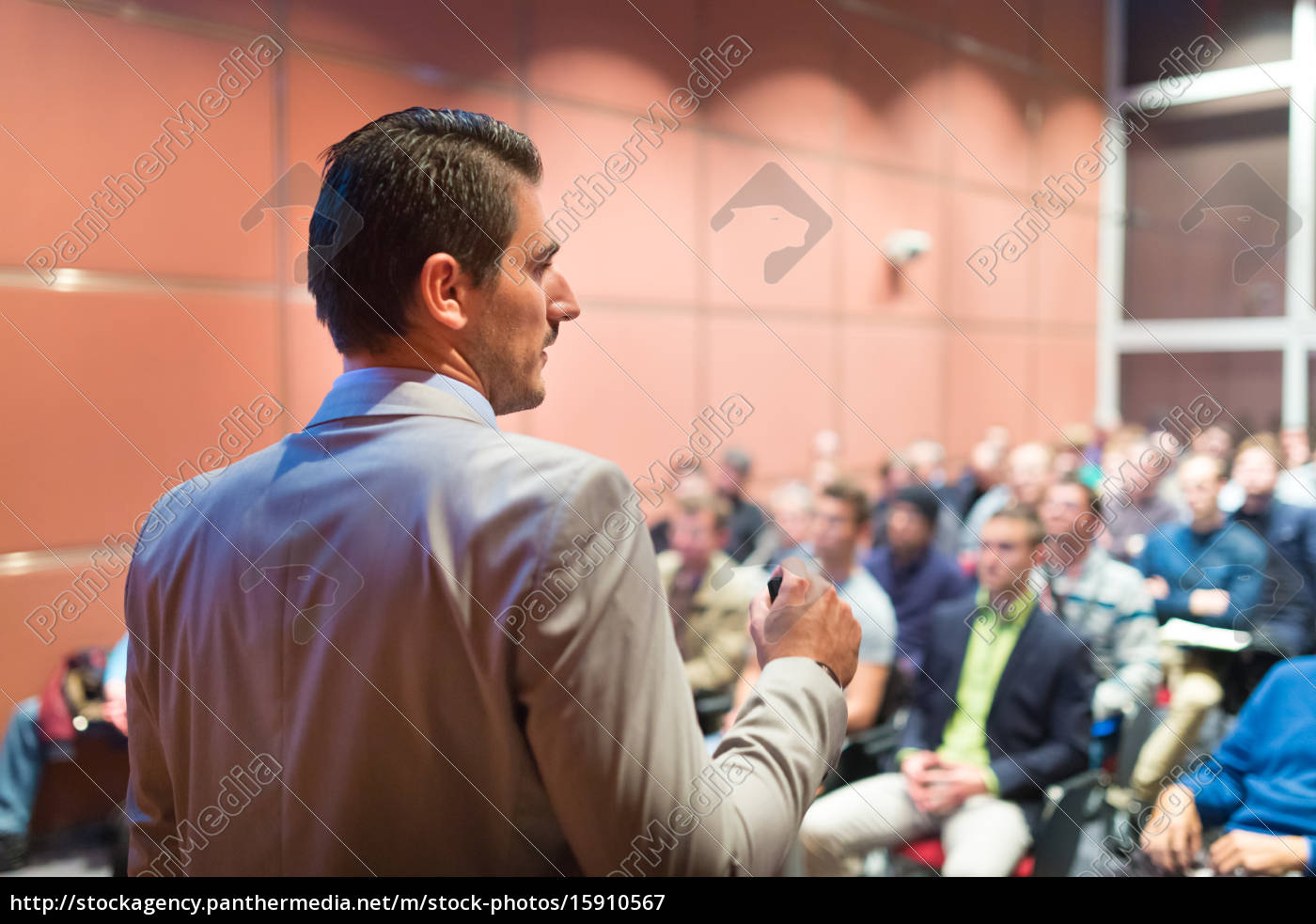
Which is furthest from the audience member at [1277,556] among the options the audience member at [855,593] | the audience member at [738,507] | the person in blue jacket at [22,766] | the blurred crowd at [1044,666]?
the person in blue jacket at [22,766]

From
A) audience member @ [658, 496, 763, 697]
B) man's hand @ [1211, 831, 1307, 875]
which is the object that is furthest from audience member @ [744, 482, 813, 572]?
man's hand @ [1211, 831, 1307, 875]

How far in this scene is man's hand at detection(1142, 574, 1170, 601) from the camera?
123 inches

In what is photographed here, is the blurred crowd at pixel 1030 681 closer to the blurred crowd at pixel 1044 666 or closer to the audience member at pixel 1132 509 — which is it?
the blurred crowd at pixel 1044 666

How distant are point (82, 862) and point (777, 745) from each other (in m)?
2.56

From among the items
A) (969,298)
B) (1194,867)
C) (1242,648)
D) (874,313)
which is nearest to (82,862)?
(1194,867)

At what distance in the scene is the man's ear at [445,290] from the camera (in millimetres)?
715

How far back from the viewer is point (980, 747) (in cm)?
230

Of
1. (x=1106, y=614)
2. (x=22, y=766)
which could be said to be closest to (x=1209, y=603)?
(x=1106, y=614)

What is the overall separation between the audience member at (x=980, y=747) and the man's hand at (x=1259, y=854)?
37cm

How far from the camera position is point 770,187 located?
5.21 metres

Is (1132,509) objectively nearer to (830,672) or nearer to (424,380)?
(830,672)

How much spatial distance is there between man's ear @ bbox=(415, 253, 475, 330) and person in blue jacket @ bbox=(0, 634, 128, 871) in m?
2.22

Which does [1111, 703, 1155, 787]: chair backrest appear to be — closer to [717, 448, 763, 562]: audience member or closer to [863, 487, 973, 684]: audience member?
[863, 487, 973, 684]: audience member

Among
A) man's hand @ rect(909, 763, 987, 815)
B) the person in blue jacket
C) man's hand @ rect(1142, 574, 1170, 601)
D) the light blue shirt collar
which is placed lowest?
the person in blue jacket
